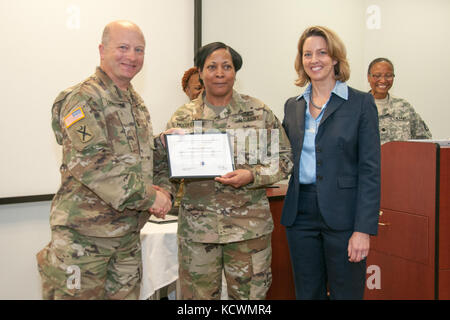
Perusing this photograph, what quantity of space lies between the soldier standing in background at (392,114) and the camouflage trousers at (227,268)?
2069mm

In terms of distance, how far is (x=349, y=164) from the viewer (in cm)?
194

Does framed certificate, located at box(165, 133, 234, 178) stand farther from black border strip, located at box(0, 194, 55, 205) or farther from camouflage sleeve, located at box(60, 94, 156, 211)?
black border strip, located at box(0, 194, 55, 205)

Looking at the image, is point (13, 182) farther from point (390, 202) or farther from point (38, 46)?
point (390, 202)

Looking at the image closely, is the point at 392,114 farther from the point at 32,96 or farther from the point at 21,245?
the point at 21,245

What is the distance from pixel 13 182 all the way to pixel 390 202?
246 centimetres

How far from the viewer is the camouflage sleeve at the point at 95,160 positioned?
1.84 m

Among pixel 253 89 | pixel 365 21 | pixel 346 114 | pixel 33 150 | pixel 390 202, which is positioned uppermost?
pixel 365 21

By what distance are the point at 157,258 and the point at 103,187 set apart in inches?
37.1

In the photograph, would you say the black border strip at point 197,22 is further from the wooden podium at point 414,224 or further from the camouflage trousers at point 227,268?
the camouflage trousers at point 227,268

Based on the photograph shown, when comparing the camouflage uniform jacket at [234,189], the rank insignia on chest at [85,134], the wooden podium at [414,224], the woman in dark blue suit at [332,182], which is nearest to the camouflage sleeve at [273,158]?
the camouflage uniform jacket at [234,189]

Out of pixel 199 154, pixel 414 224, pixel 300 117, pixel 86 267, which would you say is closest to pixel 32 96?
pixel 199 154

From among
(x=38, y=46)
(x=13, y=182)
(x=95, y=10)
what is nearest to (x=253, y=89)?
(x=95, y=10)

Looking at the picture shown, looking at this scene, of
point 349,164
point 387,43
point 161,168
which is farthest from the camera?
point 387,43

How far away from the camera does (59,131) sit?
2.00 m
